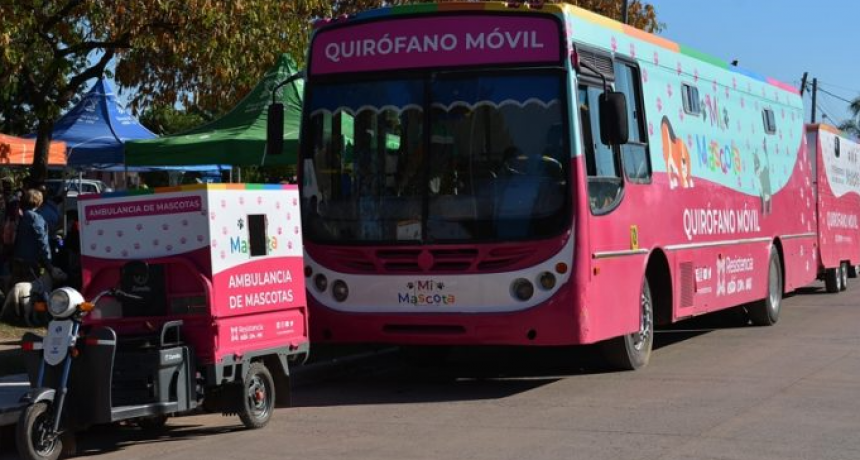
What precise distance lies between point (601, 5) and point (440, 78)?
1828 centimetres

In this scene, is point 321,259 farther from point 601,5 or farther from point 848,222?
point 601,5

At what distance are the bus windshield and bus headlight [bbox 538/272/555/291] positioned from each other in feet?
1.11

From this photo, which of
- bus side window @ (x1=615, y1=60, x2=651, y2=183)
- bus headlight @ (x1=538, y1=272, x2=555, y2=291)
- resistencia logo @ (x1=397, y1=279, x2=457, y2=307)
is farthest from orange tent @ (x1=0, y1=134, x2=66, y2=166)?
bus headlight @ (x1=538, y1=272, x2=555, y2=291)

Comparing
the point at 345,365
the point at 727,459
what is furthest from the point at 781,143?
the point at 727,459

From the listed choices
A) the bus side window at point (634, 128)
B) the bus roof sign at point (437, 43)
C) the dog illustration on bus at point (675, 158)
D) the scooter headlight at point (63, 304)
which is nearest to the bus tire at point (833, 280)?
Result: the dog illustration on bus at point (675, 158)

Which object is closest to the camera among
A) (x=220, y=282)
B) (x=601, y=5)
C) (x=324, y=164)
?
(x=220, y=282)

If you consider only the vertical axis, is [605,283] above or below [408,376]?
above

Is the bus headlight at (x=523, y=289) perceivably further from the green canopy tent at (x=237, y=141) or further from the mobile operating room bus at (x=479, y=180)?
the green canopy tent at (x=237, y=141)

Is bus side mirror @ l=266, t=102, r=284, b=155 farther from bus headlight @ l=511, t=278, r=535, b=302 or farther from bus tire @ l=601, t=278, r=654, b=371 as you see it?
bus tire @ l=601, t=278, r=654, b=371

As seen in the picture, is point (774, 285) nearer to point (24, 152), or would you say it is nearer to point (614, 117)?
point (614, 117)

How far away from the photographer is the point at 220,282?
840 cm

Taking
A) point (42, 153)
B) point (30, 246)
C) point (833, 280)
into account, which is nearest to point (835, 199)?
point (833, 280)

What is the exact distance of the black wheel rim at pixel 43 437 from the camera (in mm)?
7500

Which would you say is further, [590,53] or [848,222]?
[848,222]
